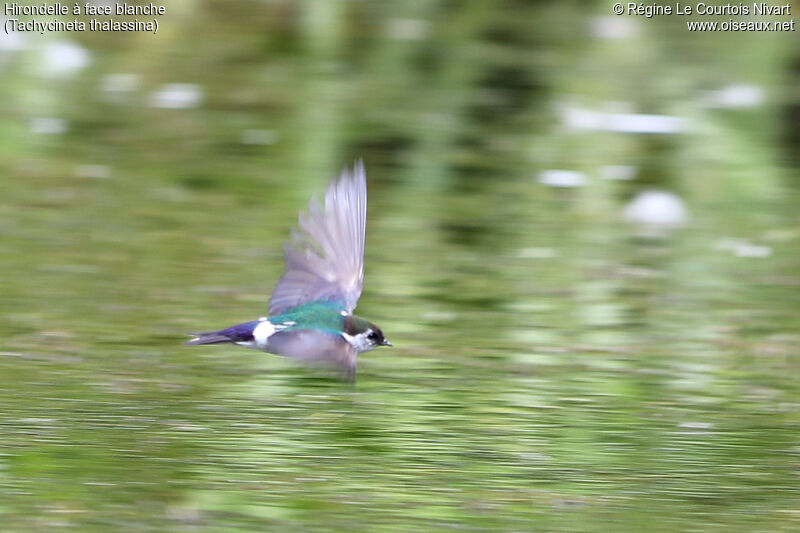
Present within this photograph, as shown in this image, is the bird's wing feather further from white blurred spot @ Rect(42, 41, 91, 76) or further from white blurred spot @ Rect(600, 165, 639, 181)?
white blurred spot @ Rect(42, 41, 91, 76)

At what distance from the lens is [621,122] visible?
620 centimetres

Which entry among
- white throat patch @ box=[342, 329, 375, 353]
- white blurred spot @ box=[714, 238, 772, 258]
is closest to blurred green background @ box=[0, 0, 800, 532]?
white blurred spot @ box=[714, 238, 772, 258]

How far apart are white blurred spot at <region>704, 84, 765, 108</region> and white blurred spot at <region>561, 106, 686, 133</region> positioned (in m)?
0.27

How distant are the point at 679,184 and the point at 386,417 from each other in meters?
2.64

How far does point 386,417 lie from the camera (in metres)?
3.50

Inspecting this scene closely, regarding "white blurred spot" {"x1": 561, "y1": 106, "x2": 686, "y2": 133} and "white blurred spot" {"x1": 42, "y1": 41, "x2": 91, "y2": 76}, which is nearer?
"white blurred spot" {"x1": 561, "y1": 106, "x2": 686, "y2": 133}

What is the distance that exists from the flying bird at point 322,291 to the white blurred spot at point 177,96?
288 cm

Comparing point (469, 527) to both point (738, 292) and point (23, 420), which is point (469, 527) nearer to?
point (23, 420)

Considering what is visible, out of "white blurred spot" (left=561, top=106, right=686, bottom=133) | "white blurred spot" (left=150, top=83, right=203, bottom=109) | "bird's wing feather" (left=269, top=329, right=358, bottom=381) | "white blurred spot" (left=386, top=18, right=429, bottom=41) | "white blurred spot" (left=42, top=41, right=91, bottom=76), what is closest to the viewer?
"bird's wing feather" (left=269, top=329, right=358, bottom=381)

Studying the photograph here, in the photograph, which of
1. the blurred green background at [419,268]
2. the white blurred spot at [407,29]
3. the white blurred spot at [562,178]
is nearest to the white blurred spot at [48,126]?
the blurred green background at [419,268]

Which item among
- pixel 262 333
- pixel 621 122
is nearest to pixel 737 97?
pixel 621 122

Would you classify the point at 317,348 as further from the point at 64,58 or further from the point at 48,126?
the point at 64,58

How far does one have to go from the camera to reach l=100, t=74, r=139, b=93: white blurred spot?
644 cm

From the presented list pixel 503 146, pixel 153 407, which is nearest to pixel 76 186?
pixel 503 146
